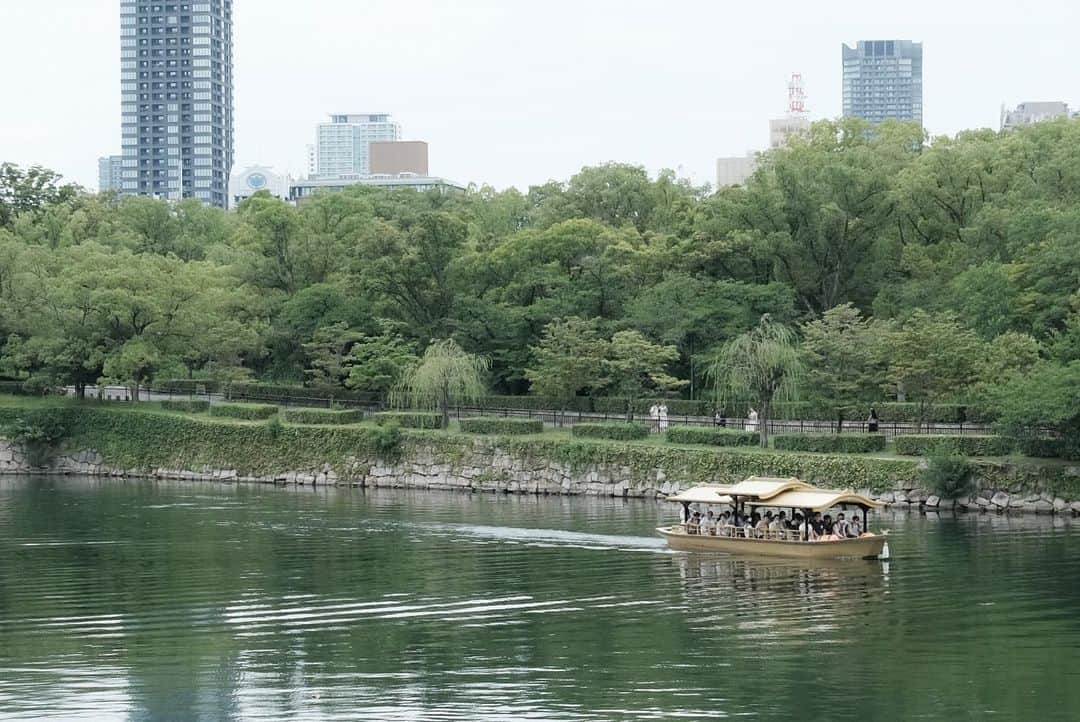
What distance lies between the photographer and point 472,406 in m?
67.3

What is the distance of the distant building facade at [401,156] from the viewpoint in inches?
7397

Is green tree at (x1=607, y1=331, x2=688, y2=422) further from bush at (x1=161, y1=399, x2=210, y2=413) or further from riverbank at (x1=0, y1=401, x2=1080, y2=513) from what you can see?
bush at (x1=161, y1=399, x2=210, y2=413)

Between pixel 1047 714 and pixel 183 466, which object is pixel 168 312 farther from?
pixel 1047 714

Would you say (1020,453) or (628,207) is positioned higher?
(628,207)

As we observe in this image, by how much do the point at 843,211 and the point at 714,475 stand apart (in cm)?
2259

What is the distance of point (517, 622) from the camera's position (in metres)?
31.5

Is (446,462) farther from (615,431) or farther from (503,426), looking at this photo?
(615,431)

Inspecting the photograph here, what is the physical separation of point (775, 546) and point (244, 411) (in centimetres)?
3360

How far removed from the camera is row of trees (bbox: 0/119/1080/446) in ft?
216

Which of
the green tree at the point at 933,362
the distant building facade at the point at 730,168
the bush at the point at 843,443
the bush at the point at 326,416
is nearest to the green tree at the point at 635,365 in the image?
the bush at the point at 843,443

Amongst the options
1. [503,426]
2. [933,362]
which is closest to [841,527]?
[933,362]

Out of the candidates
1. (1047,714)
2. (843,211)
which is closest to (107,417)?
(843,211)

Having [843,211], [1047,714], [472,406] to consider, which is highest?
[843,211]

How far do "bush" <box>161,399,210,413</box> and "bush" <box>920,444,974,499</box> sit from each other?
34247 millimetres
